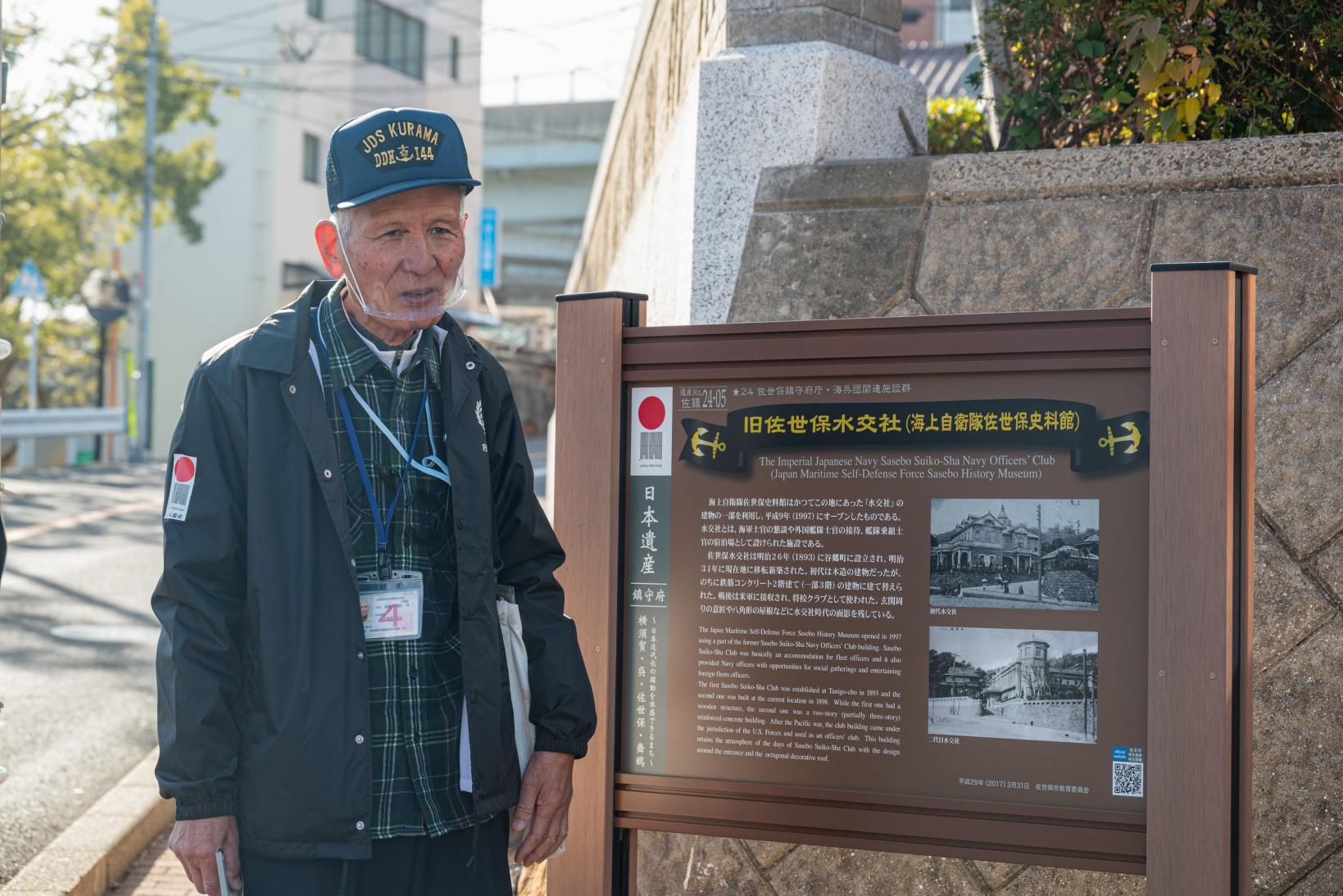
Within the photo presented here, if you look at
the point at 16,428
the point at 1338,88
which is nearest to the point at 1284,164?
the point at 1338,88

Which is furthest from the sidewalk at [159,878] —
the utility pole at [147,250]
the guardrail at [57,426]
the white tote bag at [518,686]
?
the utility pole at [147,250]

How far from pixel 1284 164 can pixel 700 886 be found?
263 centimetres

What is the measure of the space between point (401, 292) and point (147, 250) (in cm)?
3178

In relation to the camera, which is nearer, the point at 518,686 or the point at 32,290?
the point at 518,686

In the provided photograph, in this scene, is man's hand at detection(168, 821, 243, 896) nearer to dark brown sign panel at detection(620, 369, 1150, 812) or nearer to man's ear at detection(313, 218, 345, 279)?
dark brown sign panel at detection(620, 369, 1150, 812)

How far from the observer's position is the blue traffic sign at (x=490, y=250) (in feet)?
123

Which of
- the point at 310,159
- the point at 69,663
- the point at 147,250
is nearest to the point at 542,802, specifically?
the point at 69,663

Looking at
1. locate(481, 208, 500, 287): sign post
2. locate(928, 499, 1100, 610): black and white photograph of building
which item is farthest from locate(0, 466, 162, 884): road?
locate(481, 208, 500, 287): sign post

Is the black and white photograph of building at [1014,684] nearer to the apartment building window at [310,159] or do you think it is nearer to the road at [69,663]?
the road at [69,663]

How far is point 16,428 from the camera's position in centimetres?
2164

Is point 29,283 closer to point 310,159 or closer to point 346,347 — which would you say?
point 310,159

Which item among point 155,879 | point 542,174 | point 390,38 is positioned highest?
point 390,38

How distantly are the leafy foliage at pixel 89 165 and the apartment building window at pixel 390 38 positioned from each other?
21.1 ft

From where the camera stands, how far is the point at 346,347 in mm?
2664
